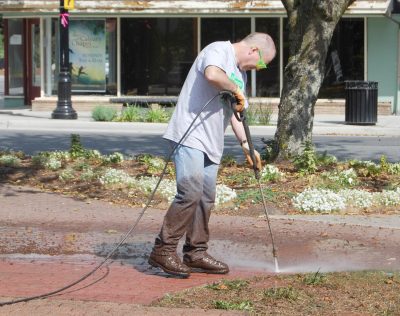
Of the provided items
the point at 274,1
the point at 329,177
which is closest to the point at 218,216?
the point at 329,177

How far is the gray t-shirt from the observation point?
6859mm

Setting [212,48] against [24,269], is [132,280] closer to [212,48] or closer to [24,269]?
[24,269]

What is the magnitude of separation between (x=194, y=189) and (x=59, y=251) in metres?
1.74

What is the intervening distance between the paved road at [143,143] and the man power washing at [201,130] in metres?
9.09

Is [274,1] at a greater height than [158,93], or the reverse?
[274,1]

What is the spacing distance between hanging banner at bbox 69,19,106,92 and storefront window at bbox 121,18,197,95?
70 cm

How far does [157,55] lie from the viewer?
93.9ft

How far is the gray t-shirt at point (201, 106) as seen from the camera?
6859 millimetres

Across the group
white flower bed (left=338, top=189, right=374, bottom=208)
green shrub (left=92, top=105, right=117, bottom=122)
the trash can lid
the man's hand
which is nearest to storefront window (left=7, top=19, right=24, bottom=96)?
green shrub (left=92, top=105, right=117, bottom=122)

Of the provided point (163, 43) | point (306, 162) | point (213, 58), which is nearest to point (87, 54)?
point (163, 43)

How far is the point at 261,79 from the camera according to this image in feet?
91.9

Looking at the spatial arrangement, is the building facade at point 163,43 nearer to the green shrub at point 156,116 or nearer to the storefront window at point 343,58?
the storefront window at point 343,58

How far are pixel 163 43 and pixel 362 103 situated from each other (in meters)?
7.79

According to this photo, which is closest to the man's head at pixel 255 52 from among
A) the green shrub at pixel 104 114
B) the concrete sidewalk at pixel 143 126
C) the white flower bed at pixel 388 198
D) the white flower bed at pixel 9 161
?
the white flower bed at pixel 388 198
